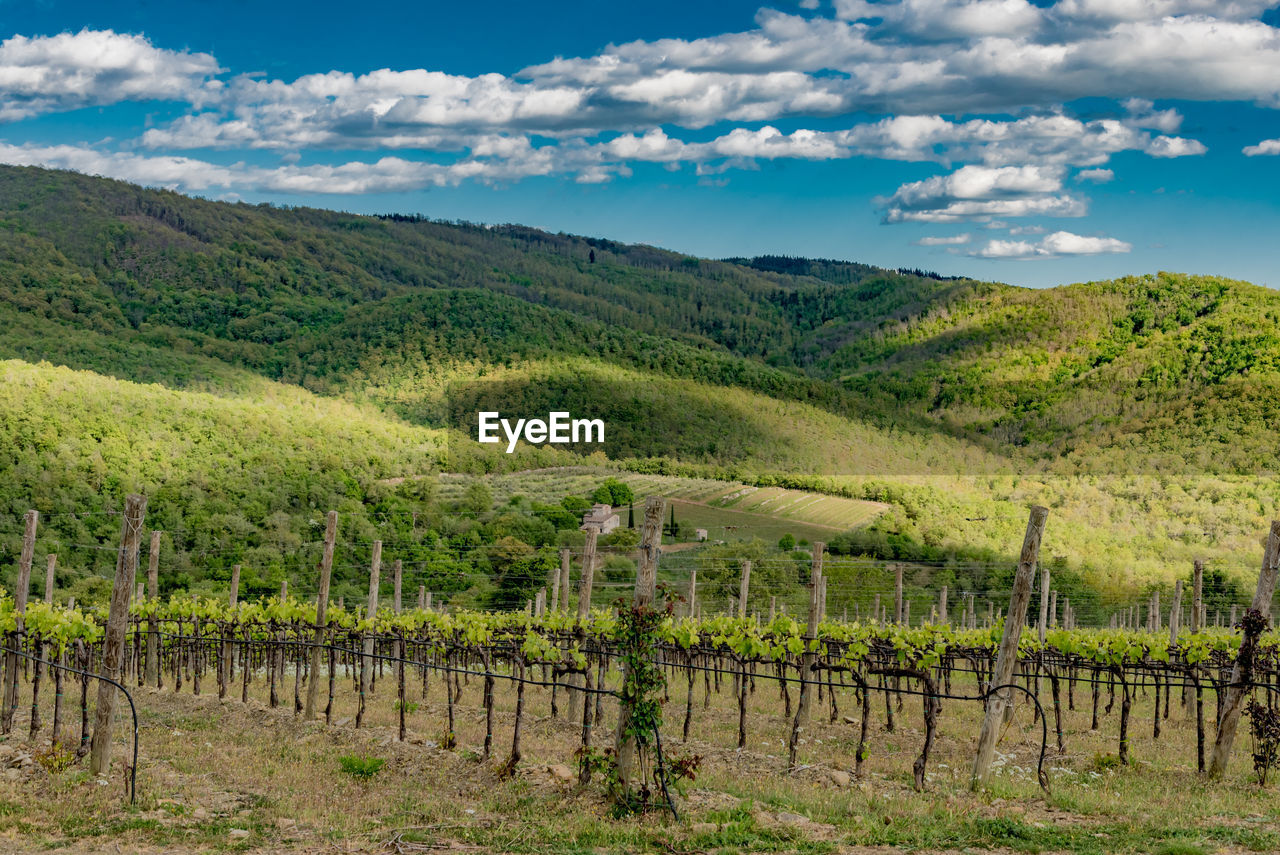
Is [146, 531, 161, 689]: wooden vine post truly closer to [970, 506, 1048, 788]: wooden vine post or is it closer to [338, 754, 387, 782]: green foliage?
[338, 754, 387, 782]: green foliage

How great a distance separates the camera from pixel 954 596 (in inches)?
2549

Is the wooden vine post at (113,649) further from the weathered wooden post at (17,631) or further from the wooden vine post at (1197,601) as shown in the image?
the wooden vine post at (1197,601)

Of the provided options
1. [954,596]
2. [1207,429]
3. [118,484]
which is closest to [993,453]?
[1207,429]

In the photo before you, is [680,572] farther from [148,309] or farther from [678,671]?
[148,309]

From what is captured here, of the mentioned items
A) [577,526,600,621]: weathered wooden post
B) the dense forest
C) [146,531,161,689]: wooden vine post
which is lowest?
[146,531,161,689]: wooden vine post

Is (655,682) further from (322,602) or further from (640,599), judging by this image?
(322,602)

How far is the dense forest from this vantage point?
7900 cm

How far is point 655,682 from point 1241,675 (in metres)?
7.16

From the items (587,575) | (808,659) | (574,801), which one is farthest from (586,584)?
(574,801)

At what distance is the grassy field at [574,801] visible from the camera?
8.91 m

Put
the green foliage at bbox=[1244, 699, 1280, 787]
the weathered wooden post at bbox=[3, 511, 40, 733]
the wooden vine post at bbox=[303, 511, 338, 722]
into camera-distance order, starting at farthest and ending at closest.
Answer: the wooden vine post at bbox=[303, 511, 338, 722], the weathered wooden post at bbox=[3, 511, 40, 733], the green foliage at bbox=[1244, 699, 1280, 787]

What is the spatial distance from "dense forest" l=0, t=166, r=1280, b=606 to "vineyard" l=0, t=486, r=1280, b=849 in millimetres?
39580

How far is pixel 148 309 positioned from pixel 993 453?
124287 mm

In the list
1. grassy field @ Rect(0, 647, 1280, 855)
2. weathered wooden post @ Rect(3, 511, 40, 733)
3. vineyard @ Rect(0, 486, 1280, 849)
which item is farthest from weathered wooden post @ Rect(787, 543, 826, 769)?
weathered wooden post @ Rect(3, 511, 40, 733)
